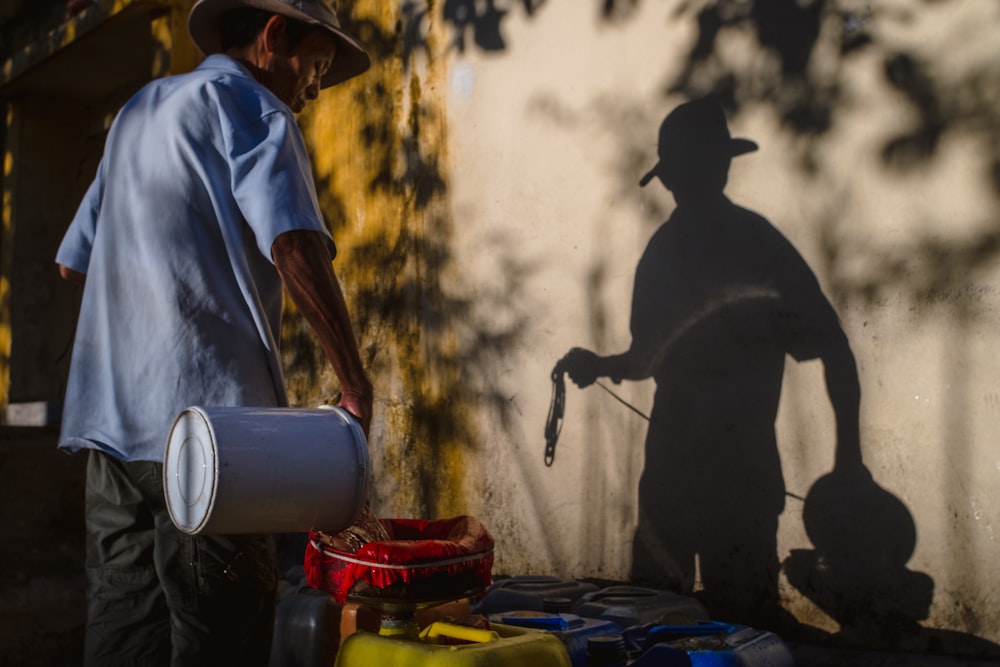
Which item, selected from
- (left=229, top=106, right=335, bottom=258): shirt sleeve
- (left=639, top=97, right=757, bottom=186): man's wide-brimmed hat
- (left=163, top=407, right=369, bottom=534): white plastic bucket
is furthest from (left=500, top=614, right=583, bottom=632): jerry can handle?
(left=639, top=97, right=757, bottom=186): man's wide-brimmed hat

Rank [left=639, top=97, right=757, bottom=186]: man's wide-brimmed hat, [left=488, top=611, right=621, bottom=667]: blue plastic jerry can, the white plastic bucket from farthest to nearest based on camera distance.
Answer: [left=639, top=97, right=757, bottom=186]: man's wide-brimmed hat, [left=488, top=611, right=621, bottom=667]: blue plastic jerry can, the white plastic bucket

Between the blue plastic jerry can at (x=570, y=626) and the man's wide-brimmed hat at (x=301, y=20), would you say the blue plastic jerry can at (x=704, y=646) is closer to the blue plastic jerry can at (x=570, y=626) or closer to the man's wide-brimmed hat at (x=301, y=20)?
the blue plastic jerry can at (x=570, y=626)

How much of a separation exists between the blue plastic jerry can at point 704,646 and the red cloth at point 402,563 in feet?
1.61

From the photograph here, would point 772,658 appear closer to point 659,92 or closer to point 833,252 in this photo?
point 833,252

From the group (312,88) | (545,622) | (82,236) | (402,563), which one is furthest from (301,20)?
(545,622)

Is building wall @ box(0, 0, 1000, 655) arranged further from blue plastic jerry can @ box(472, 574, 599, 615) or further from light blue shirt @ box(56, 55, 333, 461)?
light blue shirt @ box(56, 55, 333, 461)

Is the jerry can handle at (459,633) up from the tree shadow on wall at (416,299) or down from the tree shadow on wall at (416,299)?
down

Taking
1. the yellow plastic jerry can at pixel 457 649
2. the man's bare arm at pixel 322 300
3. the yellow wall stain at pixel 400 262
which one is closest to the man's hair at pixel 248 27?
the man's bare arm at pixel 322 300

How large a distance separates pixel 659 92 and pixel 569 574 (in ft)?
6.07

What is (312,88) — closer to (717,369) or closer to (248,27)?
(248,27)

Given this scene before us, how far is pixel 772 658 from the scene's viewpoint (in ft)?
9.11

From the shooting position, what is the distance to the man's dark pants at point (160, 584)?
2182 millimetres

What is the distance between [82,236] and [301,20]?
2.53 ft

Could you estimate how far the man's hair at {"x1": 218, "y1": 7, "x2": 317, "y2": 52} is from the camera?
102 inches
